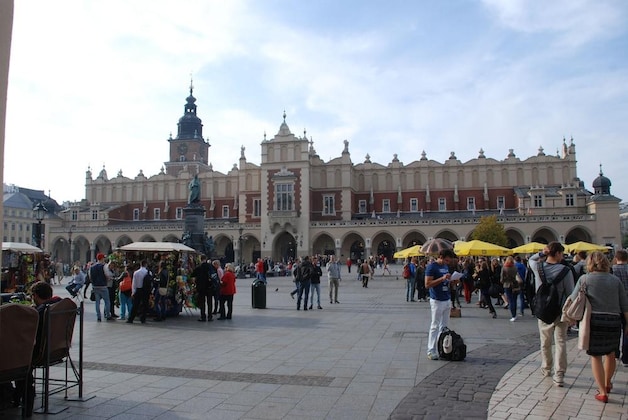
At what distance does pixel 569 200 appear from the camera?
50.1 m

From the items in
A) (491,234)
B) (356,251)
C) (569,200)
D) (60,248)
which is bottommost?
(356,251)

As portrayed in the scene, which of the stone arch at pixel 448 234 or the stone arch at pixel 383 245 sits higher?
the stone arch at pixel 448 234

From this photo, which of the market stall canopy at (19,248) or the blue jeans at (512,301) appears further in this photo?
the market stall canopy at (19,248)

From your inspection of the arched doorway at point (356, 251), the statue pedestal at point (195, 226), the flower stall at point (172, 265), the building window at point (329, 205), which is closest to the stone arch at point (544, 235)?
the arched doorway at point (356, 251)

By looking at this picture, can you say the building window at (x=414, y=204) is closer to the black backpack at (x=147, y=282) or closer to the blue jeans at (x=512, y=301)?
the blue jeans at (x=512, y=301)

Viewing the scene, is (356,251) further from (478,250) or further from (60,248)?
(60,248)

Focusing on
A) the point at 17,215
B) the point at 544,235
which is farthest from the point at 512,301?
the point at 17,215

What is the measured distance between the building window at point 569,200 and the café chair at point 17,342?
5213cm

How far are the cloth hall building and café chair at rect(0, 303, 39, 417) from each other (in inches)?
1713

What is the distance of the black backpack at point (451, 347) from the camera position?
8.00 metres

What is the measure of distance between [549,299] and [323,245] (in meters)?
47.4

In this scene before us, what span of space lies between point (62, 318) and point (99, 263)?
7.72 meters

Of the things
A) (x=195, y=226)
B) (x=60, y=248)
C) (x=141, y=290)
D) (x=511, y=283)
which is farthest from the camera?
(x=60, y=248)

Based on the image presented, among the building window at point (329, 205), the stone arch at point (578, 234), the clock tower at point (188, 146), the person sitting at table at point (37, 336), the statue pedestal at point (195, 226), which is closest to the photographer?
the person sitting at table at point (37, 336)
